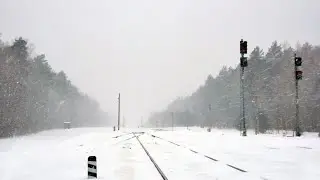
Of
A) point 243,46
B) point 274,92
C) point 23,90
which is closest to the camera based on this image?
point 243,46

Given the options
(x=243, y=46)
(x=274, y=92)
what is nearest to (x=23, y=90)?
(x=243, y=46)

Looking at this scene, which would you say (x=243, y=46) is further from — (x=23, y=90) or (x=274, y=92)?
(x=274, y=92)

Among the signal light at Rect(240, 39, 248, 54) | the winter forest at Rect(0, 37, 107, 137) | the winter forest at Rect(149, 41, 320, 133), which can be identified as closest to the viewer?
the signal light at Rect(240, 39, 248, 54)

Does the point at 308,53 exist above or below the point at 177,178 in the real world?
above

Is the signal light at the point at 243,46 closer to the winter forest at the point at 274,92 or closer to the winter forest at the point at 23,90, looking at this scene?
the winter forest at the point at 274,92

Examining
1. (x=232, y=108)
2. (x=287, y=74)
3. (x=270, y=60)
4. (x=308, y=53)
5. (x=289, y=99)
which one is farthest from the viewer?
(x=232, y=108)

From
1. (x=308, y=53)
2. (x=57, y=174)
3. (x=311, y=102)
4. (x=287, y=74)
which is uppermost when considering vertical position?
(x=308, y=53)

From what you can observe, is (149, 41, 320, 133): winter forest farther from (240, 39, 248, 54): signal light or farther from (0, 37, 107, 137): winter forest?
(0, 37, 107, 137): winter forest

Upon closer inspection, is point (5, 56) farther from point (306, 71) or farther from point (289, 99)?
point (306, 71)

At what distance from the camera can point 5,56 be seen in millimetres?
66125

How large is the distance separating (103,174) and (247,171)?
196 inches

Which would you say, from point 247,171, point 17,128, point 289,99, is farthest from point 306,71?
point 247,171

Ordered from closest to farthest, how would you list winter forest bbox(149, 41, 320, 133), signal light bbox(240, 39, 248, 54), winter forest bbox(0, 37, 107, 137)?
signal light bbox(240, 39, 248, 54), winter forest bbox(0, 37, 107, 137), winter forest bbox(149, 41, 320, 133)

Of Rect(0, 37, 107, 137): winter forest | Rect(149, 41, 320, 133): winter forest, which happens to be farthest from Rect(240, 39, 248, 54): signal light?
Rect(0, 37, 107, 137): winter forest
